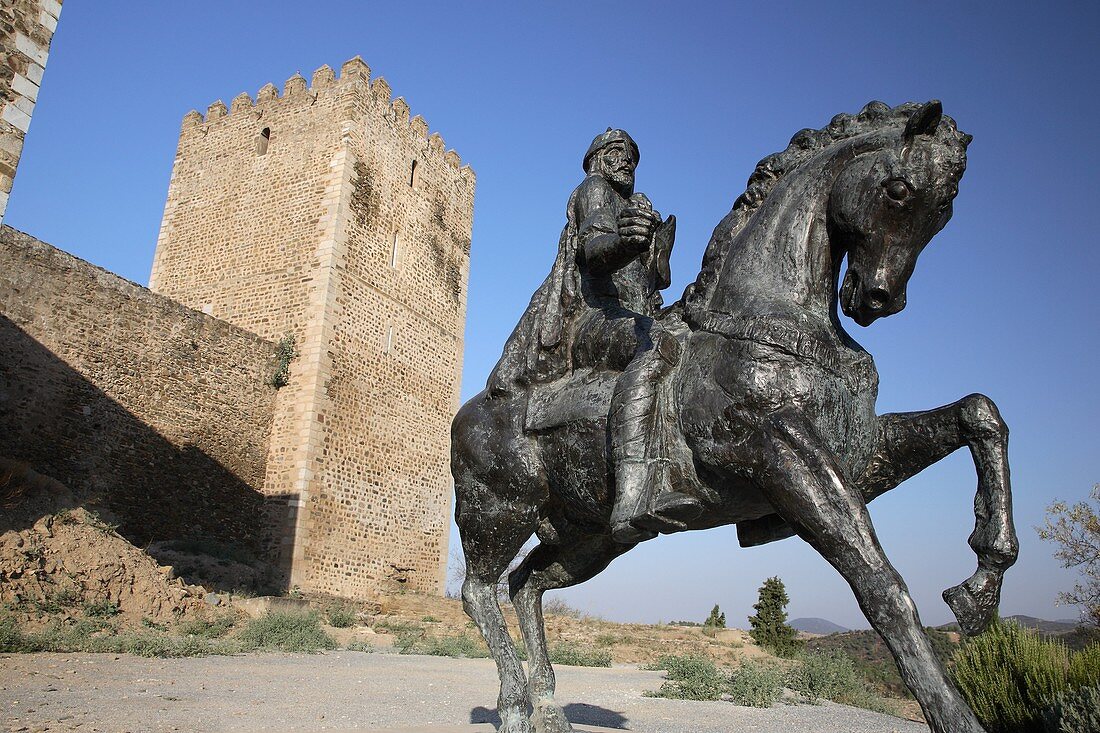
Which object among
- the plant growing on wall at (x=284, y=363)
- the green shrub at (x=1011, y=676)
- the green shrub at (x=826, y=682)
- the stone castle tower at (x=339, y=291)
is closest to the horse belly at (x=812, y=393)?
the green shrub at (x=1011, y=676)

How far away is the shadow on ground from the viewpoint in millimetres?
6191

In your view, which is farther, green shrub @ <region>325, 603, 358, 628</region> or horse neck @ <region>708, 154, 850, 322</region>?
green shrub @ <region>325, 603, 358, 628</region>

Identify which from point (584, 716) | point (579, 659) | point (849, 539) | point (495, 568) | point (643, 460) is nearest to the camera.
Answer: point (849, 539)

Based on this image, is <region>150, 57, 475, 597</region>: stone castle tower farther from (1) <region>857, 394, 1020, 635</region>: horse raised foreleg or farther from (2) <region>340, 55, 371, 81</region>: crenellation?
(1) <region>857, 394, 1020, 635</region>: horse raised foreleg

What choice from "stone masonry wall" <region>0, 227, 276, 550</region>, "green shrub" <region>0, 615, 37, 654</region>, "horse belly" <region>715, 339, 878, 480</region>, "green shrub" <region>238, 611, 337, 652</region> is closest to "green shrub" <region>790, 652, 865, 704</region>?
"green shrub" <region>238, 611, 337, 652</region>

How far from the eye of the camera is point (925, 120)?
10.2ft

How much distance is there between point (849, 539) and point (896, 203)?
1359 mm

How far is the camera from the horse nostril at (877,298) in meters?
3.14

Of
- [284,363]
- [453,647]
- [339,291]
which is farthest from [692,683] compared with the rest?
[339,291]

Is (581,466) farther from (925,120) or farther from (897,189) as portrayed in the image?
(925,120)

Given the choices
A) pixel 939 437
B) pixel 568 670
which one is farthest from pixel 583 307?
pixel 568 670

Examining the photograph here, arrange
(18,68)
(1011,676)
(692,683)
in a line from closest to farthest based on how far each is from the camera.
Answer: (1011,676) → (18,68) → (692,683)

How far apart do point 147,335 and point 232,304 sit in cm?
428

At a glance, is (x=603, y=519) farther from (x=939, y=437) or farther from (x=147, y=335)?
(x=147, y=335)
